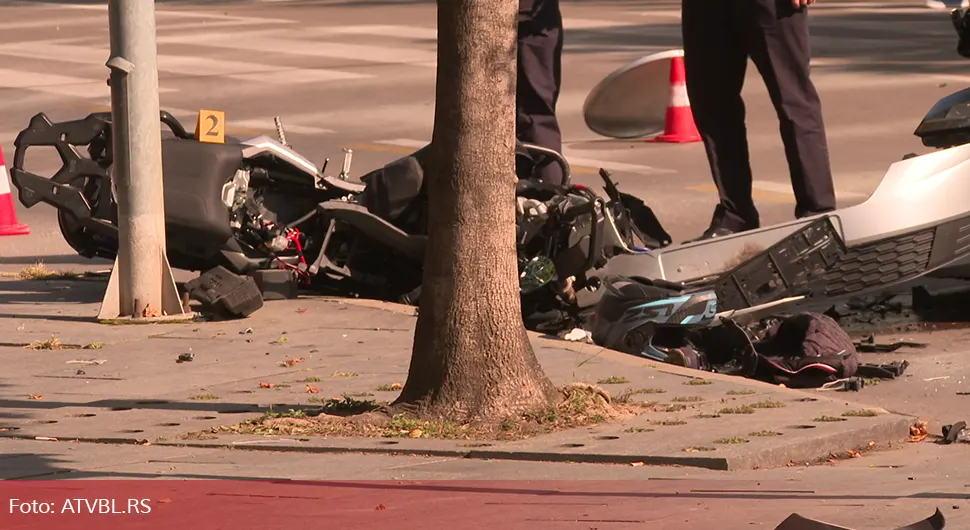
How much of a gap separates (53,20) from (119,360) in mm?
24754

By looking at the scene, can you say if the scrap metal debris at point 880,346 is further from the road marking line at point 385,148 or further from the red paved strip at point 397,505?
the road marking line at point 385,148

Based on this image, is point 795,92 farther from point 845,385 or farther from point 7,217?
point 7,217

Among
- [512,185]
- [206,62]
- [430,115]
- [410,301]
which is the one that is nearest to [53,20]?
[206,62]

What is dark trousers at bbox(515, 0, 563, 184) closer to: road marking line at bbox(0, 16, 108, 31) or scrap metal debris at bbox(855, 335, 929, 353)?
scrap metal debris at bbox(855, 335, 929, 353)

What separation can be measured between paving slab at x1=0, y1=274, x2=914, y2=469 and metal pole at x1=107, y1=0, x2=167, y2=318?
276 millimetres

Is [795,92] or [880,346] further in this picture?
[795,92]

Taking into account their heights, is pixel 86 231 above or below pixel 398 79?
below

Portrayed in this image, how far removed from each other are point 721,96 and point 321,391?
360 centimetres

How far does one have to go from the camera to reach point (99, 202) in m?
10.3

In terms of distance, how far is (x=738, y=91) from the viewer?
10.7 m

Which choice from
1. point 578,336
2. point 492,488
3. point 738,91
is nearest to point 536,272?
point 578,336

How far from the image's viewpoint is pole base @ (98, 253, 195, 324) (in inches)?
385

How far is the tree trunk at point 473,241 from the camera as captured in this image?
283 inches

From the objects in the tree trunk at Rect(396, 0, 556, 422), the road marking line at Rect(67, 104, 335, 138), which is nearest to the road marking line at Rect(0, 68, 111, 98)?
the road marking line at Rect(67, 104, 335, 138)
